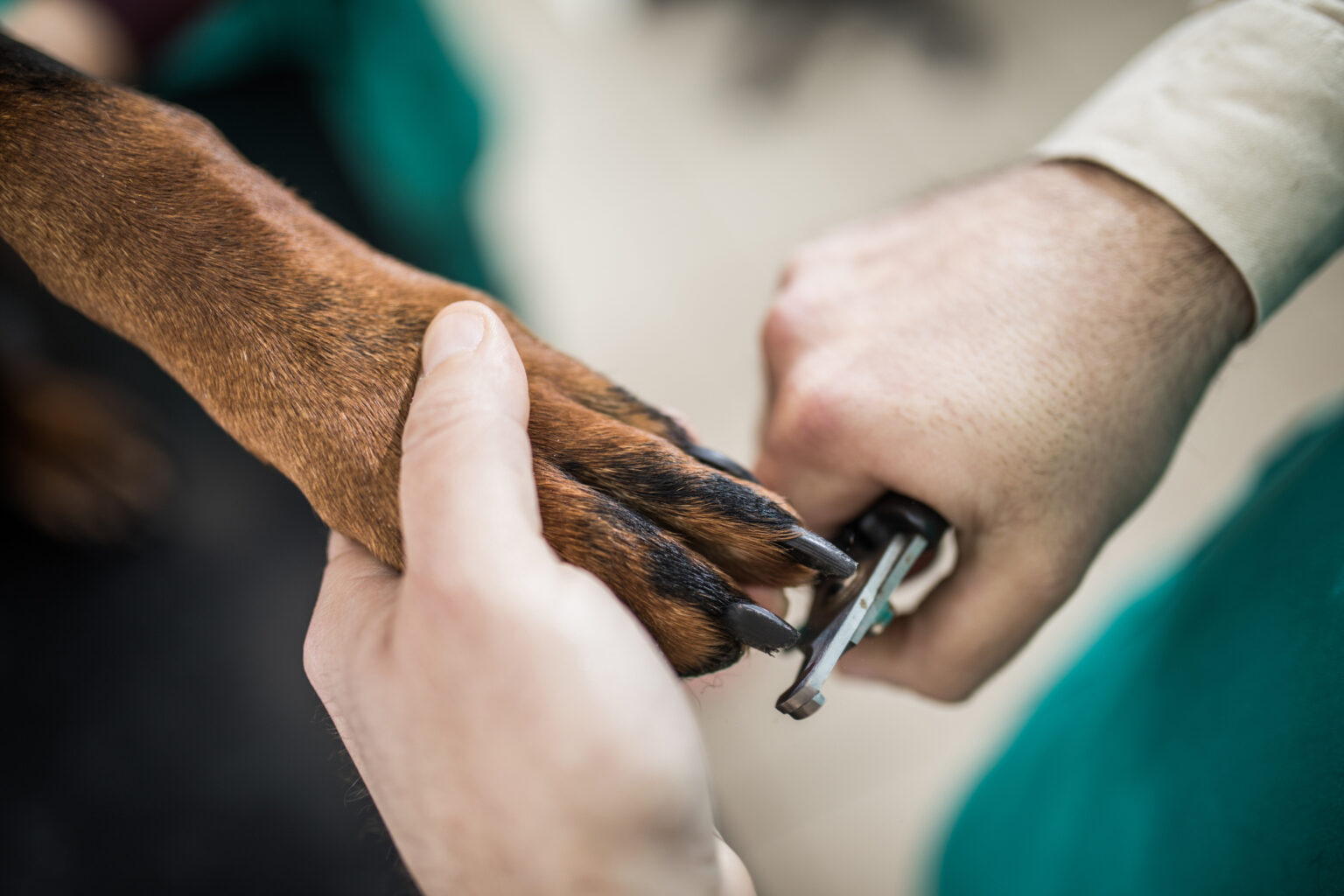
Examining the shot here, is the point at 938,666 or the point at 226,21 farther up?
the point at 226,21

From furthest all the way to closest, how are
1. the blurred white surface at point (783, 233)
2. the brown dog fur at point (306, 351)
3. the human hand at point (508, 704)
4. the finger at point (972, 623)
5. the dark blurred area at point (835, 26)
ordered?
the dark blurred area at point (835, 26) < the blurred white surface at point (783, 233) < the finger at point (972, 623) < the brown dog fur at point (306, 351) < the human hand at point (508, 704)

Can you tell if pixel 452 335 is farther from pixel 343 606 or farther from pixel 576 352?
pixel 576 352

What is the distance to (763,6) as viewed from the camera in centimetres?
267

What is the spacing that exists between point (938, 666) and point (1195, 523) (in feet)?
4.65

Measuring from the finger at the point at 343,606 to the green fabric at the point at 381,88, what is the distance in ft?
4.23

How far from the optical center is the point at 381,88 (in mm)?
1811

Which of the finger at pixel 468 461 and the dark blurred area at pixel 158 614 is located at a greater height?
the finger at pixel 468 461

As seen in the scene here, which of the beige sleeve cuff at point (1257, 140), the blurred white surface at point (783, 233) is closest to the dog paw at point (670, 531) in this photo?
the beige sleeve cuff at point (1257, 140)

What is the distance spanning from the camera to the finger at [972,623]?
2.68 ft

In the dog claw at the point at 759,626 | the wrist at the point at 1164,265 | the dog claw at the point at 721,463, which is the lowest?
the dog claw at the point at 759,626

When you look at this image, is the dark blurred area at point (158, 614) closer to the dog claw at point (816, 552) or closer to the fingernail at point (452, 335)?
the fingernail at point (452, 335)

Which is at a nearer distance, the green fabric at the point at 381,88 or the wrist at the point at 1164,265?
the wrist at the point at 1164,265

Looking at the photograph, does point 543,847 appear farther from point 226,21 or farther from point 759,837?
point 226,21

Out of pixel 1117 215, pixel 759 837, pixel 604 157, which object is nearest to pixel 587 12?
pixel 604 157
